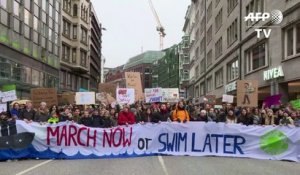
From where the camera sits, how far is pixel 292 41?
96.2 ft

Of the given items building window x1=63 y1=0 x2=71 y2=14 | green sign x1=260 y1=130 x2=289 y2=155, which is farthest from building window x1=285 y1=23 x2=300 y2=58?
building window x1=63 y1=0 x2=71 y2=14

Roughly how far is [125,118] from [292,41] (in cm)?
1360

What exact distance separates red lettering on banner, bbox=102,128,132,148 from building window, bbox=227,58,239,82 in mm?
28556

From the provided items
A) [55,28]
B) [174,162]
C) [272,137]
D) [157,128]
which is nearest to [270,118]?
[272,137]

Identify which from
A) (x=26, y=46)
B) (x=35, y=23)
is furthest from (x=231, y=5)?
(x=26, y=46)

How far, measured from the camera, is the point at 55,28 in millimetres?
54906

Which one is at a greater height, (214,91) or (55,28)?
(55,28)

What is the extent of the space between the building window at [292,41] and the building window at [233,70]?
15.3 m

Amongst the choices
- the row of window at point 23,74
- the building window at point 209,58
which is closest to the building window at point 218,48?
the building window at point 209,58

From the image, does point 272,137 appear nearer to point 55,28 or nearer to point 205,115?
point 205,115

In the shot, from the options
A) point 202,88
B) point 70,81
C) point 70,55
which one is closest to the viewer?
point 70,81

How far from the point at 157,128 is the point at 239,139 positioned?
107 inches

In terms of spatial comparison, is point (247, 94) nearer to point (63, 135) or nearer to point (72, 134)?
point (72, 134)

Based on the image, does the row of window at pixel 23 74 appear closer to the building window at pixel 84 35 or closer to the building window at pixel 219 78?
the building window at pixel 219 78
